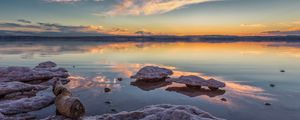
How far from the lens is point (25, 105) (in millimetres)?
16938

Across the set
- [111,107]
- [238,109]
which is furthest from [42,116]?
[238,109]

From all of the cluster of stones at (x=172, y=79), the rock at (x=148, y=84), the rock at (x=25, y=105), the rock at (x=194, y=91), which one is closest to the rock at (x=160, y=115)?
the rock at (x=25, y=105)

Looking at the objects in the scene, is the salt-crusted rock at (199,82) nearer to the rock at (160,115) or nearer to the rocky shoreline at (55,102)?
the rocky shoreline at (55,102)

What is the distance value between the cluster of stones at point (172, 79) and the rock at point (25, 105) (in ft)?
34.1

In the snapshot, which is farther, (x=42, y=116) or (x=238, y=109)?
(x=238, y=109)

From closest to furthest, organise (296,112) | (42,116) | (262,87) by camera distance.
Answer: (42,116)
(296,112)
(262,87)

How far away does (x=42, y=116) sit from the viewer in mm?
15688

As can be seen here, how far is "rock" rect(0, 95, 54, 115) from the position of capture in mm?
16062

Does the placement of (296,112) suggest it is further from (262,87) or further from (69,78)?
(69,78)

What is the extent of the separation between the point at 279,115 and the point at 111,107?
9.69m

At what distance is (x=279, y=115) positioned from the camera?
A: 16.3 m

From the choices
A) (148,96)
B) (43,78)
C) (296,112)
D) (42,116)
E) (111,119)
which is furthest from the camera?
(43,78)

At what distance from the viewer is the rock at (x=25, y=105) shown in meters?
16.1

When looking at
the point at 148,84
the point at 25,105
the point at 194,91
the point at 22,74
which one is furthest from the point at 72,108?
the point at 22,74
